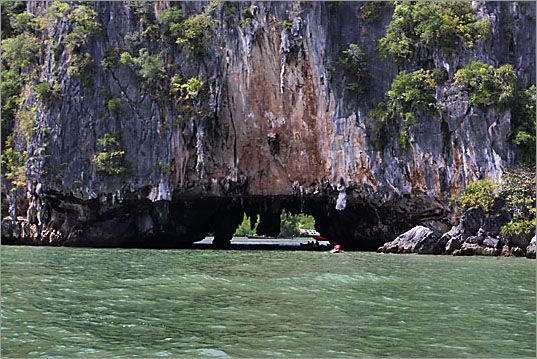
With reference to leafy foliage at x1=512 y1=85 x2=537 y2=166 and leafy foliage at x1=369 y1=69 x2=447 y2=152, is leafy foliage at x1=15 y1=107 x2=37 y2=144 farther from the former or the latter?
leafy foliage at x1=512 y1=85 x2=537 y2=166

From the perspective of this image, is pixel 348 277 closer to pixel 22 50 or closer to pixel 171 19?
pixel 171 19

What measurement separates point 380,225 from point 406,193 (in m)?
2.80

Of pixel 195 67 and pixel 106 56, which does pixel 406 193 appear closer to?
pixel 195 67

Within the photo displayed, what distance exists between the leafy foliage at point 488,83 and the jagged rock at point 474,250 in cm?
519

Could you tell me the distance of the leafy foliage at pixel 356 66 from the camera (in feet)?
84.5

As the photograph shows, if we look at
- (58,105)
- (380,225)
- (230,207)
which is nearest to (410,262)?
(380,225)

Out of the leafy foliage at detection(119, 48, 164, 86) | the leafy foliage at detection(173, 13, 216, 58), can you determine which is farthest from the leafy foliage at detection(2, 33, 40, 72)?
the leafy foliage at detection(173, 13, 216, 58)

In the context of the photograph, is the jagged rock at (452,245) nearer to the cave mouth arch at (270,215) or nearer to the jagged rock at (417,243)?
the jagged rock at (417,243)

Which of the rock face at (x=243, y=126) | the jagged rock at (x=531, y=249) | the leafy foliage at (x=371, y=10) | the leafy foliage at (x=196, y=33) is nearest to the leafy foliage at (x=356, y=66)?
the rock face at (x=243, y=126)

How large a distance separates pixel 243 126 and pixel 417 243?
8137 millimetres

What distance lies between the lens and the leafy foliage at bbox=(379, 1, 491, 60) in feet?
82.3

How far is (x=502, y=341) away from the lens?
805cm

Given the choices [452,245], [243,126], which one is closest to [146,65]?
[243,126]

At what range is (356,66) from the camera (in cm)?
2580
